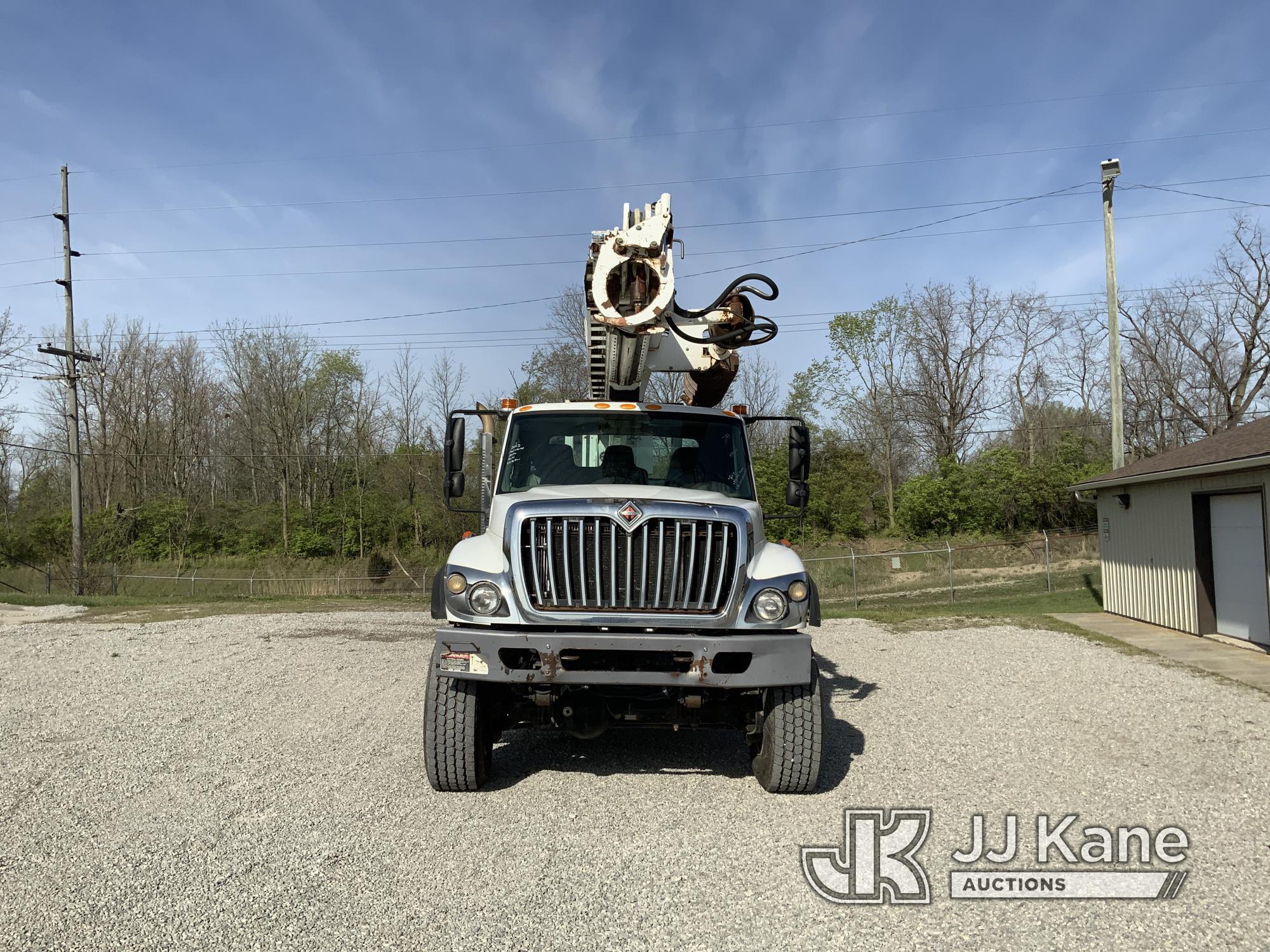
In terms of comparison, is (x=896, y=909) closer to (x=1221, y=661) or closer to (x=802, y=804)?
(x=802, y=804)

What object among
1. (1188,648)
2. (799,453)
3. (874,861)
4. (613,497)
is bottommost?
(1188,648)

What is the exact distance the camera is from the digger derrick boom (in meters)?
5.46

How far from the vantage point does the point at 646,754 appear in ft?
19.0

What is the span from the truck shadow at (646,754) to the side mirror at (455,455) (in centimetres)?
185

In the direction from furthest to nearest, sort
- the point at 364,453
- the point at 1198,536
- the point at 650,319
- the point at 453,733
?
the point at 364,453, the point at 1198,536, the point at 650,319, the point at 453,733

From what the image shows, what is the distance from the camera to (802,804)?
470cm

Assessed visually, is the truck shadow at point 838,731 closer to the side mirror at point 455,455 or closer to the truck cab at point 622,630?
the truck cab at point 622,630

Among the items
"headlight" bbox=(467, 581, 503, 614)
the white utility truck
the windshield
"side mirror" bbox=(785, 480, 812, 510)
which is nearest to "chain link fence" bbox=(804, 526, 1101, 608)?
"side mirror" bbox=(785, 480, 812, 510)

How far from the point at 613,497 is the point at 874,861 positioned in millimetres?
2274

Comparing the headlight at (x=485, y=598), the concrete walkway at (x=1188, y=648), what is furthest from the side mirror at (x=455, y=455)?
the concrete walkway at (x=1188, y=648)

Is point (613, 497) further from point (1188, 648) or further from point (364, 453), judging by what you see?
point (364, 453)

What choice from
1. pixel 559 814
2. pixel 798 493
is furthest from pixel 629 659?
pixel 798 493

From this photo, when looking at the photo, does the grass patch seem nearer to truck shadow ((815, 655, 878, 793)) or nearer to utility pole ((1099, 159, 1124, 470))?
truck shadow ((815, 655, 878, 793))

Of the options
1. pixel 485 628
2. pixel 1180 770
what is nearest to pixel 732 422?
pixel 485 628
